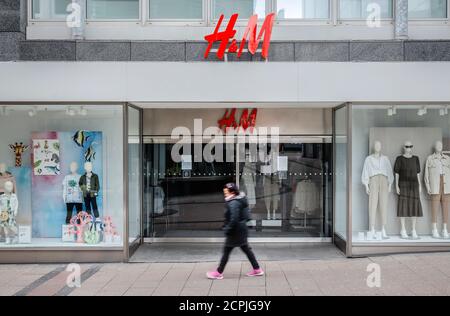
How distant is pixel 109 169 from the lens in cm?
991

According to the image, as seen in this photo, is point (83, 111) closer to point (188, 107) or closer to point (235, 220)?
point (188, 107)

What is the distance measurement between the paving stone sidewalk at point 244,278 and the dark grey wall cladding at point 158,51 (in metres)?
3.93

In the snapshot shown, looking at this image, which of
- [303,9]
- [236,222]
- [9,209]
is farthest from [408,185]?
[9,209]

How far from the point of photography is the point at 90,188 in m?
9.96

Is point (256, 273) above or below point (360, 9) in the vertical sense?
below

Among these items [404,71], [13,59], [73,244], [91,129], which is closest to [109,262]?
[73,244]

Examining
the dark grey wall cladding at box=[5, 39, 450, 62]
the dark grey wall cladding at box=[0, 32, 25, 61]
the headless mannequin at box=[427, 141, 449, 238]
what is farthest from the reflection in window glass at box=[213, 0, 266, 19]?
the headless mannequin at box=[427, 141, 449, 238]

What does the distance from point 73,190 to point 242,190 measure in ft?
12.4

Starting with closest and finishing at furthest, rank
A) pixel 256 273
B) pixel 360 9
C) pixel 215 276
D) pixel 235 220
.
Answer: pixel 235 220
pixel 215 276
pixel 256 273
pixel 360 9

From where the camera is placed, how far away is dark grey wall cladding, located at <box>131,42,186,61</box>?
31.4 feet

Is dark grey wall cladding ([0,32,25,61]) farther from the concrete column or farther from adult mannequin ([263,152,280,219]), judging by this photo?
the concrete column

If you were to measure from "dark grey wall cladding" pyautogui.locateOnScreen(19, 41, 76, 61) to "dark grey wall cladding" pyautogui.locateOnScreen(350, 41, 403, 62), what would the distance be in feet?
17.7

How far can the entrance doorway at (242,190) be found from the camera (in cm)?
1140
